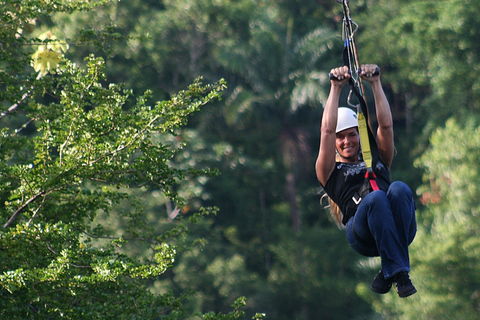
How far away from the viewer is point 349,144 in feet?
20.6

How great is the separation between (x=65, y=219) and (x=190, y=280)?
15.7 meters

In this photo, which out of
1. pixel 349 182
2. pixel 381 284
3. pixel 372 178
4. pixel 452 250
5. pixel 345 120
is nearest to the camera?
pixel 381 284

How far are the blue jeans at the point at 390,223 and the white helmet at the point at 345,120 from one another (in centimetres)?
74

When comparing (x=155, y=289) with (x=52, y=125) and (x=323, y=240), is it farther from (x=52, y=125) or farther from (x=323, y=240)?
(x=52, y=125)

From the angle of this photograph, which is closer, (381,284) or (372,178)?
(381,284)

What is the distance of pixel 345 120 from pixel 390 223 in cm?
103

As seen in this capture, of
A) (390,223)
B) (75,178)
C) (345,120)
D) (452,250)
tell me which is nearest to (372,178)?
(390,223)

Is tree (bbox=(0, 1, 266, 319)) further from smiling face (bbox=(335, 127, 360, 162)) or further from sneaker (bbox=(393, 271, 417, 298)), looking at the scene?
sneaker (bbox=(393, 271, 417, 298))

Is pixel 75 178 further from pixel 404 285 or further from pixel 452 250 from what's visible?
pixel 452 250

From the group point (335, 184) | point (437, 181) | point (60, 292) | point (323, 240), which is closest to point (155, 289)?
point (323, 240)

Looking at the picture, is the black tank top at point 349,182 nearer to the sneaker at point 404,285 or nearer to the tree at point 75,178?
the sneaker at point 404,285

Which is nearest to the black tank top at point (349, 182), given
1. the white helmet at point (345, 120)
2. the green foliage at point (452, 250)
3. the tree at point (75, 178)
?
the white helmet at point (345, 120)

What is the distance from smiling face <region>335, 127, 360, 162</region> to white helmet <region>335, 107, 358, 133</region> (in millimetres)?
28

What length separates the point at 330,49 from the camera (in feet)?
94.9
